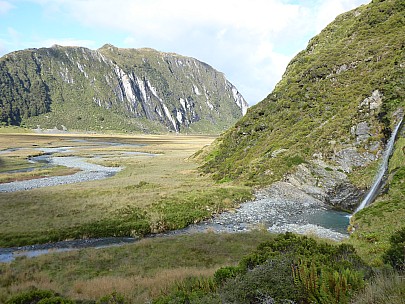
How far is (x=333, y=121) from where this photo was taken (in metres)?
45.8

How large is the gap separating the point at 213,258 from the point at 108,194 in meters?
25.8

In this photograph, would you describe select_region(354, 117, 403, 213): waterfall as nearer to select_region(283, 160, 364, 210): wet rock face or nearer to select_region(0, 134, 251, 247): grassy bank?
select_region(283, 160, 364, 210): wet rock face

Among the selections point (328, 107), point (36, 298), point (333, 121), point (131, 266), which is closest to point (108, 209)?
point (131, 266)

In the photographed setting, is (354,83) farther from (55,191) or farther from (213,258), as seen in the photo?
(55,191)

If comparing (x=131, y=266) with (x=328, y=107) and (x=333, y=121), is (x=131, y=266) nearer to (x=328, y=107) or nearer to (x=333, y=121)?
(x=333, y=121)

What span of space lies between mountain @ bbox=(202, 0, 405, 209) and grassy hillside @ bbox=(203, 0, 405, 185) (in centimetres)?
13

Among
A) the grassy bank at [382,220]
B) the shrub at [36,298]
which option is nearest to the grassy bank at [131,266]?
the shrub at [36,298]

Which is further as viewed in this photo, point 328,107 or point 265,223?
point 328,107

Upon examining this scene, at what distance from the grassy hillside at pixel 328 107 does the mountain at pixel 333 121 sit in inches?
5.0

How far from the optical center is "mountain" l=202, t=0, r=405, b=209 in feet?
127

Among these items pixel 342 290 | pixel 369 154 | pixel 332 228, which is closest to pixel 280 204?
pixel 332 228

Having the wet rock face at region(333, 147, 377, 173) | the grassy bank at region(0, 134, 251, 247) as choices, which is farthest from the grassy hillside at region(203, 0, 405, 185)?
the grassy bank at region(0, 134, 251, 247)

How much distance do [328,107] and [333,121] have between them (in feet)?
18.9

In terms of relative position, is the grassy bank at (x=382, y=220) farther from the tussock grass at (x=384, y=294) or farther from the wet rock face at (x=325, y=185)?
the tussock grass at (x=384, y=294)
